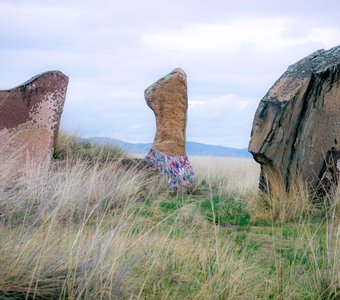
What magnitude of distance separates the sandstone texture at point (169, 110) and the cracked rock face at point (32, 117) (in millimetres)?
2288

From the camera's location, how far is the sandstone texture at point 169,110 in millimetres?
13086

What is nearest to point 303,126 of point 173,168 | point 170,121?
Result: point 173,168

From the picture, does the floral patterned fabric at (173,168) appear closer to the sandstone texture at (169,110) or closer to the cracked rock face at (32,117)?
the sandstone texture at (169,110)

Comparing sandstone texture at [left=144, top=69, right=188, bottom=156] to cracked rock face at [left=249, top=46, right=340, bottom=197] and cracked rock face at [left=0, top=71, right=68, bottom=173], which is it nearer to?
cracked rock face at [left=0, top=71, right=68, bottom=173]

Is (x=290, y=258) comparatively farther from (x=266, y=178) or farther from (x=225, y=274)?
(x=266, y=178)

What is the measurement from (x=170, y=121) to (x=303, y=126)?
4.27m

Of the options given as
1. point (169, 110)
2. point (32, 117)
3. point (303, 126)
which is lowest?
point (32, 117)

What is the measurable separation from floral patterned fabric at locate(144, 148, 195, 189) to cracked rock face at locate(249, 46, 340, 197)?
3.57m

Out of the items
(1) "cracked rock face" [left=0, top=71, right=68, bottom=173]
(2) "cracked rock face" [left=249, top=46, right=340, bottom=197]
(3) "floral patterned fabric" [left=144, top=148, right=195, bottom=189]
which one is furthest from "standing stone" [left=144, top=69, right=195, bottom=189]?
(2) "cracked rock face" [left=249, top=46, right=340, bottom=197]

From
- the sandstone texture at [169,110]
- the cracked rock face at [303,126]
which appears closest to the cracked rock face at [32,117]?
the sandstone texture at [169,110]

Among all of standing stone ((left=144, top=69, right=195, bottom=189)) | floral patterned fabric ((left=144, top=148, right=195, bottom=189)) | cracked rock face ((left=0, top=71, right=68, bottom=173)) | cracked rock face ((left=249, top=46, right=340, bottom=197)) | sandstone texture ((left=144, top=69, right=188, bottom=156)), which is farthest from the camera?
sandstone texture ((left=144, top=69, right=188, bottom=156))

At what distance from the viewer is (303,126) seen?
9.24 m

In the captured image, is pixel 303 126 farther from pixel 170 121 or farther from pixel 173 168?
pixel 170 121

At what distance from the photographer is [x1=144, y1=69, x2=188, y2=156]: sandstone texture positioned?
13.1 m
